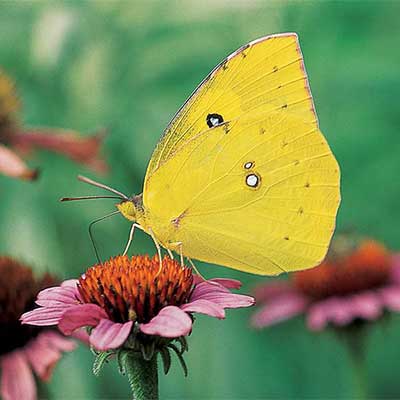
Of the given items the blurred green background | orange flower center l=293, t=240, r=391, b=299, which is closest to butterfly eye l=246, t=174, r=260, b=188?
orange flower center l=293, t=240, r=391, b=299

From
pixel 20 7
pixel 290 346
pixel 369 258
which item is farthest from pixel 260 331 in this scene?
pixel 20 7

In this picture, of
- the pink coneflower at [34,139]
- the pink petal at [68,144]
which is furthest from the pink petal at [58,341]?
the pink petal at [68,144]

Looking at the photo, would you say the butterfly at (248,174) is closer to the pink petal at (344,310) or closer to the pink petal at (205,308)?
the pink petal at (205,308)

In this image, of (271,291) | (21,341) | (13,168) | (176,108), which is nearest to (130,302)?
(21,341)

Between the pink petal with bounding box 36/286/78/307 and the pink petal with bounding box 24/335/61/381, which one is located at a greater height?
the pink petal with bounding box 36/286/78/307

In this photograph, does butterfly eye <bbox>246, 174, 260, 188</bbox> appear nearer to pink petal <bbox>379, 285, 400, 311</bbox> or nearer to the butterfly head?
the butterfly head

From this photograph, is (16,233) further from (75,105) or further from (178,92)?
(178,92)

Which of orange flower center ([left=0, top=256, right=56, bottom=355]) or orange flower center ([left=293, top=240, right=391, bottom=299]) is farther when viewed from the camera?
orange flower center ([left=293, top=240, right=391, bottom=299])
